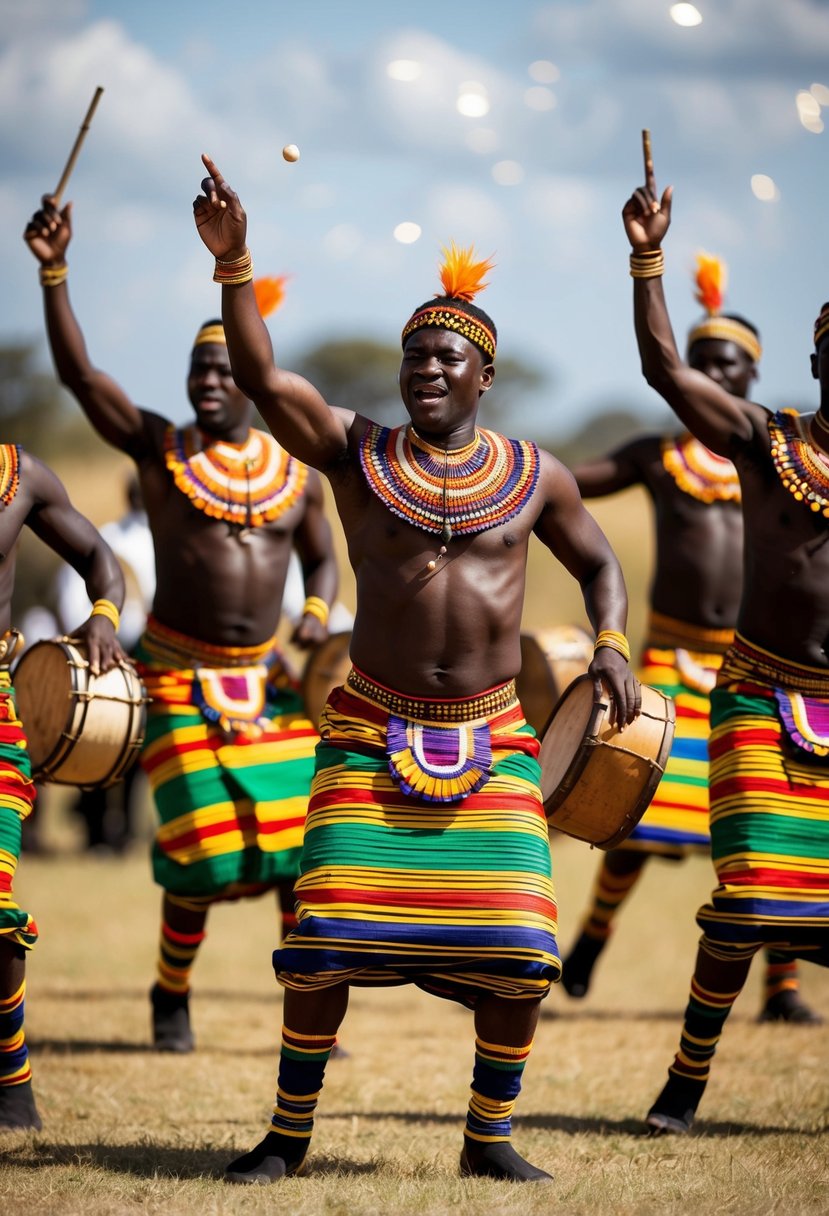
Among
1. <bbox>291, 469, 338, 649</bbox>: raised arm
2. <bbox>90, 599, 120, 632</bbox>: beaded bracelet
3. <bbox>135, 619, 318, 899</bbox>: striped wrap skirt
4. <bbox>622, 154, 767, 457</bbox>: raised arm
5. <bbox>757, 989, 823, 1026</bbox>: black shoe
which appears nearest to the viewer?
<bbox>622, 154, 767, 457</bbox>: raised arm

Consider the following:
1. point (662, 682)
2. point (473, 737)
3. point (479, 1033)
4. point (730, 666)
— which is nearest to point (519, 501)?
point (473, 737)

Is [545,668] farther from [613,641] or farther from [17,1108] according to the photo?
[17,1108]

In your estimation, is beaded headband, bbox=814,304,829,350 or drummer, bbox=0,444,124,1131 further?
beaded headband, bbox=814,304,829,350

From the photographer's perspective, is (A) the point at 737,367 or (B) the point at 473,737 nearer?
(B) the point at 473,737

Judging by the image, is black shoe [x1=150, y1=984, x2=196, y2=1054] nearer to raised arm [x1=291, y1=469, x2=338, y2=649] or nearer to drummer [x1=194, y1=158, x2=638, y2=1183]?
raised arm [x1=291, y1=469, x2=338, y2=649]

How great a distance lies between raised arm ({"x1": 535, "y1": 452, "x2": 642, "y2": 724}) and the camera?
17.6ft

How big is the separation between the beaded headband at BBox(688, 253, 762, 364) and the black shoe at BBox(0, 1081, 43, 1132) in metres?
4.78

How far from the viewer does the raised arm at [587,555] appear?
17.6 feet

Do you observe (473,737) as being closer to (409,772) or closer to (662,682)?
(409,772)

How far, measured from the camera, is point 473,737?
5.24 meters

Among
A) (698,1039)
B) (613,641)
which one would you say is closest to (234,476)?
(613,641)

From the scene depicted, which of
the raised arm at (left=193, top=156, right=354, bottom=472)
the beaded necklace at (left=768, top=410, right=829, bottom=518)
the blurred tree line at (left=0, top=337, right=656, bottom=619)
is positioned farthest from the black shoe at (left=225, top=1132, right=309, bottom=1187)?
the blurred tree line at (left=0, top=337, right=656, bottom=619)

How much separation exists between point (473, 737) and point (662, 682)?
293cm

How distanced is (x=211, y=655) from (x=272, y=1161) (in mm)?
2848
